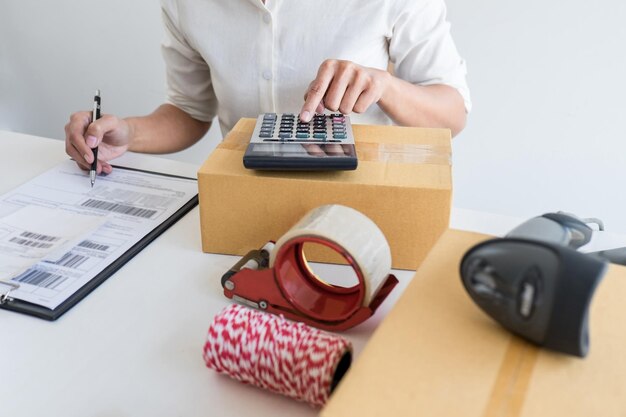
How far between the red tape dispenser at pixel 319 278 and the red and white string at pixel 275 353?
73 millimetres

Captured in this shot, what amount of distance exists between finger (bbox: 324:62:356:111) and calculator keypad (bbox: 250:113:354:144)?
2 cm

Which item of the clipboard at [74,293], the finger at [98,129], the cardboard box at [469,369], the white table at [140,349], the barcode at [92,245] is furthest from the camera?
the finger at [98,129]

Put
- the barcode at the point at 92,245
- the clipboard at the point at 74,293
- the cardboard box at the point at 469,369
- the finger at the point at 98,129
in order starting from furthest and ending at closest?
the finger at the point at 98,129, the barcode at the point at 92,245, the clipboard at the point at 74,293, the cardboard box at the point at 469,369

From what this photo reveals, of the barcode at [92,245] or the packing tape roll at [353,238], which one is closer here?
the packing tape roll at [353,238]

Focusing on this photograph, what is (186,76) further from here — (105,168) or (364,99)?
(364,99)

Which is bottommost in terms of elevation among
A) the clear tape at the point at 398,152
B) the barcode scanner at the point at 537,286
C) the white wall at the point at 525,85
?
the white wall at the point at 525,85

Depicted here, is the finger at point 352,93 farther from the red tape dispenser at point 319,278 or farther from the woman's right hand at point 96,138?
the woman's right hand at point 96,138

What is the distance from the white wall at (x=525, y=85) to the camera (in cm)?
126

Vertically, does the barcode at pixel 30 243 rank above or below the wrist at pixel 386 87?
below

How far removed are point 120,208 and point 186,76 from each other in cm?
35

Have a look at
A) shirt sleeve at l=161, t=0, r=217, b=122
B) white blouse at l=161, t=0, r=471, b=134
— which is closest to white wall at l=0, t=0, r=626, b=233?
white blouse at l=161, t=0, r=471, b=134

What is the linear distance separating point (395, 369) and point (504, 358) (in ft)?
0.22

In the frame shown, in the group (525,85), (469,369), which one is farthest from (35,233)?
(525,85)

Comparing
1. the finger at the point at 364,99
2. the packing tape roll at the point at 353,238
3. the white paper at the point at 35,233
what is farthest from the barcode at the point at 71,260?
the finger at the point at 364,99
